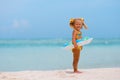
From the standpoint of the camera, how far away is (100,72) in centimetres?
799

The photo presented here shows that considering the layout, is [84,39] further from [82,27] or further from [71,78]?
[71,78]

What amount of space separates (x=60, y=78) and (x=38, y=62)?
638 cm

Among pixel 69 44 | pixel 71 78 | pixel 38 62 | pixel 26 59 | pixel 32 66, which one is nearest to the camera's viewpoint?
pixel 71 78

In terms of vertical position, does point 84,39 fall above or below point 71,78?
above

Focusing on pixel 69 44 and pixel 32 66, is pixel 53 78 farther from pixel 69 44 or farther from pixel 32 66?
pixel 32 66

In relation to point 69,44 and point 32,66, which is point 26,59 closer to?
point 32,66

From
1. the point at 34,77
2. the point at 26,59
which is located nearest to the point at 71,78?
the point at 34,77

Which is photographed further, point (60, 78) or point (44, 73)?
point (44, 73)

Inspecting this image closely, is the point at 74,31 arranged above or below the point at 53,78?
above

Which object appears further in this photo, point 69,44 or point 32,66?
point 32,66

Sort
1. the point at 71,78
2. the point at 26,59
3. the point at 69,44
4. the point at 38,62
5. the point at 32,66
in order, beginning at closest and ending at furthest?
the point at 71,78 < the point at 69,44 < the point at 32,66 < the point at 38,62 < the point at 26,59

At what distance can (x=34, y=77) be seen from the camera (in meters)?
7.55

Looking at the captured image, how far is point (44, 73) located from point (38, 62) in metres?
5.65

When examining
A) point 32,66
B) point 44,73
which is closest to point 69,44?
point 44,73
